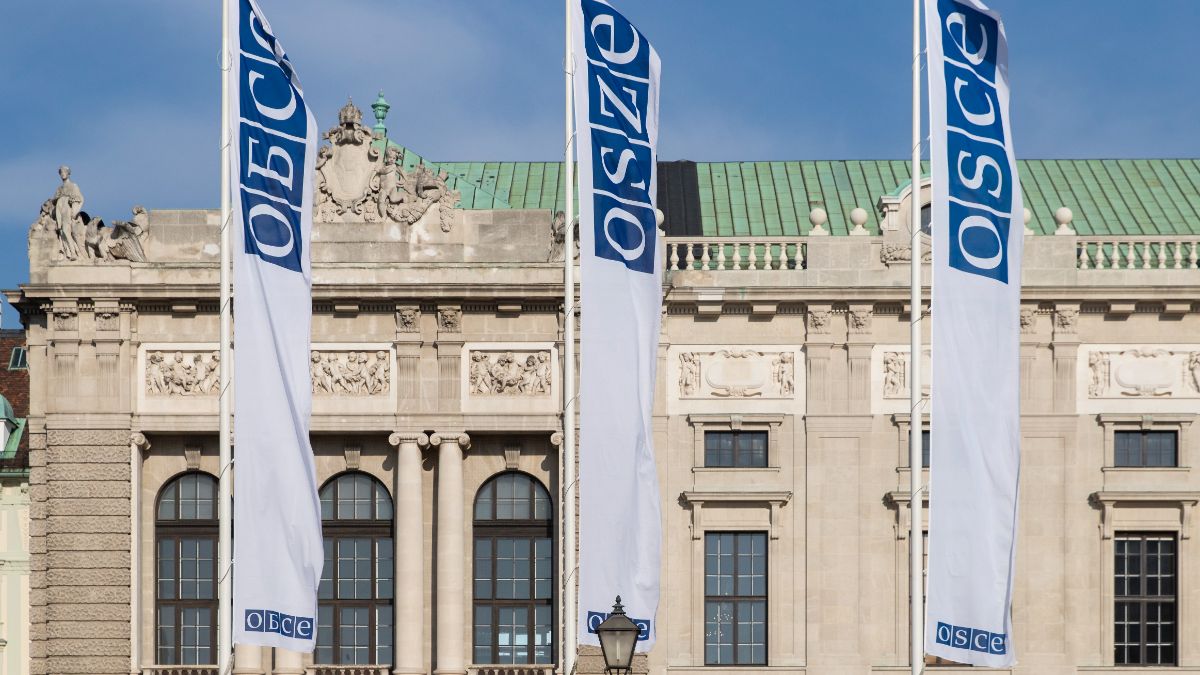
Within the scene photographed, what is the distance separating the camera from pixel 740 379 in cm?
5128

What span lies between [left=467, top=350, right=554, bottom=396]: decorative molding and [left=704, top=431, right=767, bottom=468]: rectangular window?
12.2ft

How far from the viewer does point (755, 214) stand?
57281 millimetres

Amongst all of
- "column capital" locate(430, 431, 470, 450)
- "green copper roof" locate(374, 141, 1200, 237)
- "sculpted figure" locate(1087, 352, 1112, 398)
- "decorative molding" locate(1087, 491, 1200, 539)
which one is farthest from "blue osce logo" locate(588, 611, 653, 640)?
"green copper roof" locate(374, 141, 1200, 237)

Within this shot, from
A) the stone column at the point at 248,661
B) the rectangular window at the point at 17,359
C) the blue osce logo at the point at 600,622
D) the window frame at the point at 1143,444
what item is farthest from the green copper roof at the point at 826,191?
the blue osce logo at the point at 600,622

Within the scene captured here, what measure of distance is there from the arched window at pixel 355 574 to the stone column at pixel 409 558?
60cm

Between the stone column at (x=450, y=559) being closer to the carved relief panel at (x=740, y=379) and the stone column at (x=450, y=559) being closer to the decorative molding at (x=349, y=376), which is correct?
the decorative molding at (x=349, y=376)

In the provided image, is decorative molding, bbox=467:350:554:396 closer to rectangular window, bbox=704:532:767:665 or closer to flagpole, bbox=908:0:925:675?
rectangular window, bbox=704:532:767:665

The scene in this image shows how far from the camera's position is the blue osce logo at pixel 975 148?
1457 inches

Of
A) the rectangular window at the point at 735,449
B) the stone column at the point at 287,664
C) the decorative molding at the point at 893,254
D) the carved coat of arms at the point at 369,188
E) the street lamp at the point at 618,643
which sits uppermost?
the carved coat of arms at the point at 369,188

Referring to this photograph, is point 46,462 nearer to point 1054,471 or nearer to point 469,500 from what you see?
point 469,500

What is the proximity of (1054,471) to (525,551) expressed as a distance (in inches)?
456

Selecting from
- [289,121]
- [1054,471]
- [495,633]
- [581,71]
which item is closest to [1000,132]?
[581,71]

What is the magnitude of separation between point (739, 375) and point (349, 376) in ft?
27.7

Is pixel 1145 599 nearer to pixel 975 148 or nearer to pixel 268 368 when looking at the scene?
pixel 975 148
